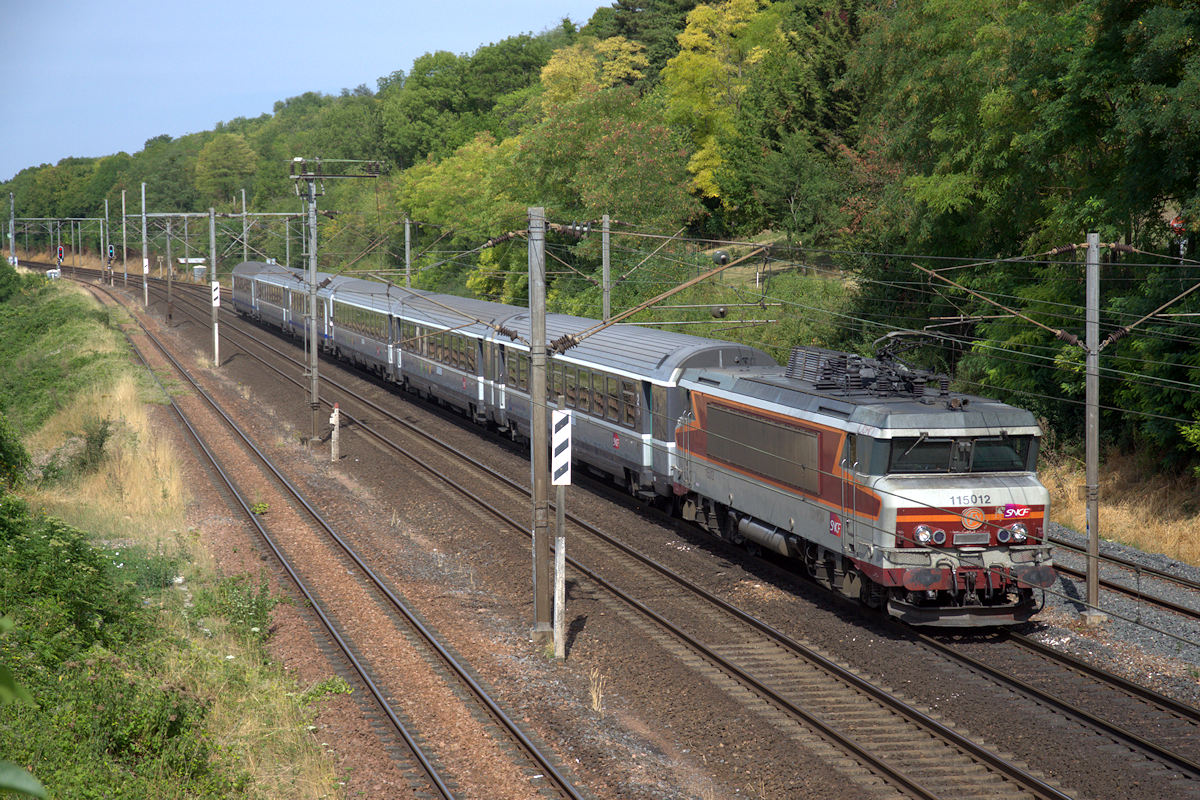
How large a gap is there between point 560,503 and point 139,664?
19.9ft

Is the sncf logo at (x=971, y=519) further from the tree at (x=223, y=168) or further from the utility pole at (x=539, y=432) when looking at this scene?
the tree at (x=223, y=168)

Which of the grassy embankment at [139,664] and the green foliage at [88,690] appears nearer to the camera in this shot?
the green foliage at [88,690]

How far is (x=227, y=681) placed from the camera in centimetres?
1352

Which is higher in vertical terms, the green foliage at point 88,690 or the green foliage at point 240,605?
the green foliage at point 88,690

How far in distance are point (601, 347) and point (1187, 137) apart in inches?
504

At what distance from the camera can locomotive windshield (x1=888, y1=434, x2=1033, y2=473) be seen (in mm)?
15094

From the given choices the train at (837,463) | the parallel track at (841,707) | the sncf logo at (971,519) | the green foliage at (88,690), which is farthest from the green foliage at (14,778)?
the sncf logo at (971,519)

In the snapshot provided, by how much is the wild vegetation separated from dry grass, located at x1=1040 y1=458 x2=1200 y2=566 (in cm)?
80

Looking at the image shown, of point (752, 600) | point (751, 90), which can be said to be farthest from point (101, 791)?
point (751, 90)

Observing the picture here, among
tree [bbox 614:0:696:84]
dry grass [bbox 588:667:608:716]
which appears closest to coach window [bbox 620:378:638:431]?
dry grass [bbox 588:667:608:716]

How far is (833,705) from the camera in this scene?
1331cm

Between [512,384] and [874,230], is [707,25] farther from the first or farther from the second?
[512,384]

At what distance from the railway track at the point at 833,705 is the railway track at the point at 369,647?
9.93ft

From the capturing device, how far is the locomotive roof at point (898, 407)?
49.4ft
